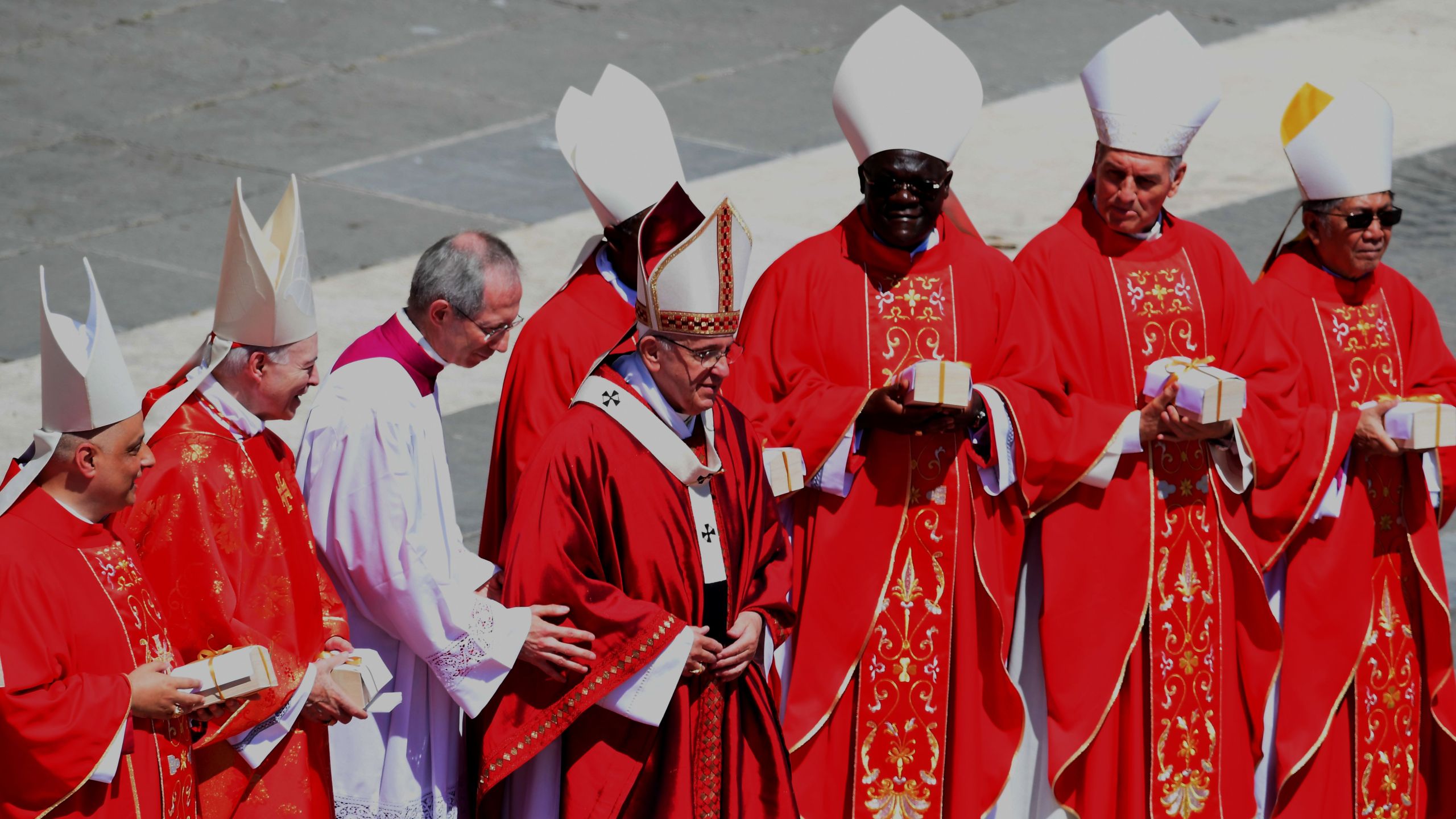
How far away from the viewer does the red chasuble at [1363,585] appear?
5734 millimetres

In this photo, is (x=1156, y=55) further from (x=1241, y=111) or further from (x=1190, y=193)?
(x=1241, y=111)

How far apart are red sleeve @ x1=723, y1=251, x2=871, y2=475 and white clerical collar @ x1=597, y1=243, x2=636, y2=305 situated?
0.31m

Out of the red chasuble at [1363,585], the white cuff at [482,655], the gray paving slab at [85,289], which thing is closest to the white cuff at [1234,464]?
the red chasuble at [1363,585]

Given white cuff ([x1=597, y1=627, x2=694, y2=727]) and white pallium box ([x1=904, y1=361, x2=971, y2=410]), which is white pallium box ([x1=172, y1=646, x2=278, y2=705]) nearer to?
white cuff ([x1=597, y1=627, x2=694, y2=727])

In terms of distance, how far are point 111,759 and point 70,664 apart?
0.20m

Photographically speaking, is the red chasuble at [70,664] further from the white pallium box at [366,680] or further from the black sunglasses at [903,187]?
the black sunglasses at [903,187]

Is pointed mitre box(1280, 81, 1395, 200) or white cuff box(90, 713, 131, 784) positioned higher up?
pointed mitre box(1280, 81, 1395, 200)

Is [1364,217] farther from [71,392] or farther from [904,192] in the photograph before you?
[71,392]

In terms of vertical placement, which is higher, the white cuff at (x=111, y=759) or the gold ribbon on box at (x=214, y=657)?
the gold ribbon on box at (x=214, y=657)

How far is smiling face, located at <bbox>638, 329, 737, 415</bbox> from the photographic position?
4.57 metres

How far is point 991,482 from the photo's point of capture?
17.7ft

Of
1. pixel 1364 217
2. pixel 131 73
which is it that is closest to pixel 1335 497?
pixel 1364 217

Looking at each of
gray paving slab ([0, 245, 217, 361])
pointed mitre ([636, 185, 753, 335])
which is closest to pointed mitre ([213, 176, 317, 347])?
pointed mitre ([636, 185, 753, 335])

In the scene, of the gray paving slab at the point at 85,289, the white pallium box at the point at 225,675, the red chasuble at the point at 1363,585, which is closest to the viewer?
the white pallium box at the point at 225,675
